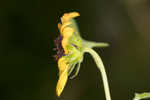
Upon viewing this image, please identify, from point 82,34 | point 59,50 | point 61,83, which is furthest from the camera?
point 82,34

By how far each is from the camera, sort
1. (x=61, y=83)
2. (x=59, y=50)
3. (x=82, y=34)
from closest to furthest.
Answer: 1. (x=61, y=83)
2. (x=59, y=50)
3. (x=82, y=34)

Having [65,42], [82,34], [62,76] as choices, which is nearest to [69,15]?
[65,42]

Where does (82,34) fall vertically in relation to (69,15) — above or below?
below

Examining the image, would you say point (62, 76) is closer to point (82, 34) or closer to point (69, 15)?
point (69, 15)

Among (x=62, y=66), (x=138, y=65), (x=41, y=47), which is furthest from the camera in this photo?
(x=41, y=47)

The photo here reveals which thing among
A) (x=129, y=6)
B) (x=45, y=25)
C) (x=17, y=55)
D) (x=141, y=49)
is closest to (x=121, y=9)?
(x=129, y=6)

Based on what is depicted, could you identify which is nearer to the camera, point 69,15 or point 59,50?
point 69,15

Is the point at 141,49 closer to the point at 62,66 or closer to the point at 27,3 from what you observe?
the point at 27,3

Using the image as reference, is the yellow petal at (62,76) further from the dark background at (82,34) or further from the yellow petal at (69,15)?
the dark background at (82,34)

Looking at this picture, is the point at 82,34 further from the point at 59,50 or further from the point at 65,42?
the point at 65,42

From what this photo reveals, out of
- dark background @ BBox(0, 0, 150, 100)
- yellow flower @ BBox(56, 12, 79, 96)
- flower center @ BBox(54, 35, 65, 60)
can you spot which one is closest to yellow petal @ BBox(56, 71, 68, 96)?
yellow flower @ BBox(56, 12, 79, 96)
